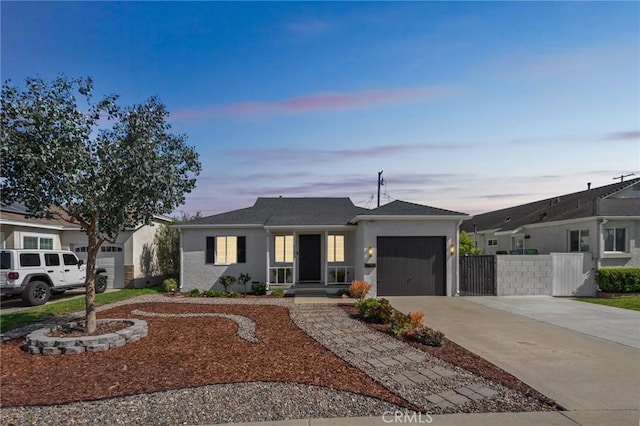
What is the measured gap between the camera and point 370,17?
9.29 m

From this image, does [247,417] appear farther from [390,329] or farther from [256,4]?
[256,4]

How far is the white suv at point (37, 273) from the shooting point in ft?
39.4

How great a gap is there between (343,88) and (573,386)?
869 cm

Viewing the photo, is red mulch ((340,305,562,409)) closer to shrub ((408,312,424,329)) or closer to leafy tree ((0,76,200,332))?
shrub ((408,312,424,329))

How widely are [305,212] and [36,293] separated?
10.1 meters

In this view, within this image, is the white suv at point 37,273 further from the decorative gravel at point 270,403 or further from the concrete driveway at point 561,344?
the concrete driveway at point 561,344

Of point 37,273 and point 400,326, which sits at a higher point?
point 37,273

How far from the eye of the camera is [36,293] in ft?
41.3

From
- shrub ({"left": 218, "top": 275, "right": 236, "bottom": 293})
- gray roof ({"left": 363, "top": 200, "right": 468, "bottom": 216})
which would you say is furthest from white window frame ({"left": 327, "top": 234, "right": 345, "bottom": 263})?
shrub ({"left": 218, "top": 275, "right": 236, "bottom": 293})

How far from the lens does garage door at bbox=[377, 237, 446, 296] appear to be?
1408 cm

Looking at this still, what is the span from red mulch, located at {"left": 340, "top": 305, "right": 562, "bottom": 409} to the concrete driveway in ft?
0.48

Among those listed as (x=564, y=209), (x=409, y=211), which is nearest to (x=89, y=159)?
(x=409, y=211)

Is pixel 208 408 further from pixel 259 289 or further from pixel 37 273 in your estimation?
pixel 37 273

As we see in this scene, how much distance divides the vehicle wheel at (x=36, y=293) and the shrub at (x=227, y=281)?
5854mm
